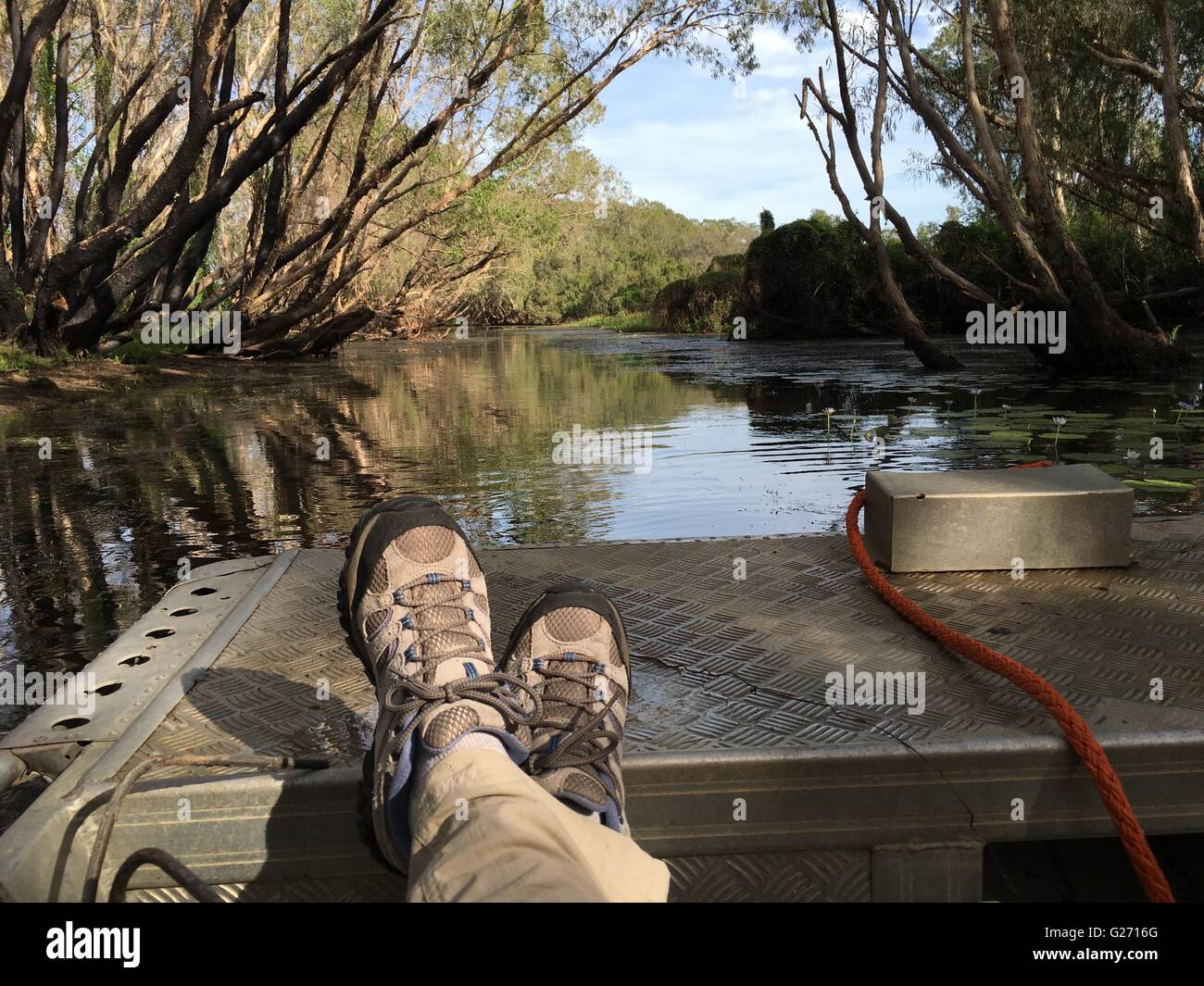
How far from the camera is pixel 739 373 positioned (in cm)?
1591

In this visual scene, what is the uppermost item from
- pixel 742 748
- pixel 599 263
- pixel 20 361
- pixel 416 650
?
pixel 599 263

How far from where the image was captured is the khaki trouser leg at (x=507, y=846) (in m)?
1.38

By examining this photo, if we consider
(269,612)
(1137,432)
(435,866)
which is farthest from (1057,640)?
(1137,432)

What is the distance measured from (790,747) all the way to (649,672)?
0.59 m

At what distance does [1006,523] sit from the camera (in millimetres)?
2961

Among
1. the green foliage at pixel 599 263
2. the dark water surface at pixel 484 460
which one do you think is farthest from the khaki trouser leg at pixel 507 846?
the green foliage at pixel 599 263

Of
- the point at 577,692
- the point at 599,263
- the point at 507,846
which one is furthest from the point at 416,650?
the point at 599,263

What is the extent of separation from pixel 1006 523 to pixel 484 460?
494 centimetres

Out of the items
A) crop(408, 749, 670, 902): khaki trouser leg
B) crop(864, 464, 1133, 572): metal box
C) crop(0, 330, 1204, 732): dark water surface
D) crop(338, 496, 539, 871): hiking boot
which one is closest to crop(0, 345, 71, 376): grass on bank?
crop(0, 330, 1204, 732): dark water surface

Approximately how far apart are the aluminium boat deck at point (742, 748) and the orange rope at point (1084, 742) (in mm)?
40

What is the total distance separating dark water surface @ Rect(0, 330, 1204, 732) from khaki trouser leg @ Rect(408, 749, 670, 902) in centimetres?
168

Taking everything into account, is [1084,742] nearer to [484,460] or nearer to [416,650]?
[416,650]

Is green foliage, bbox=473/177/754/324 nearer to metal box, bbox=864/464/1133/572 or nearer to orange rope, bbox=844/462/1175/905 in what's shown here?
metal box, bbox=864/464/1133/572
